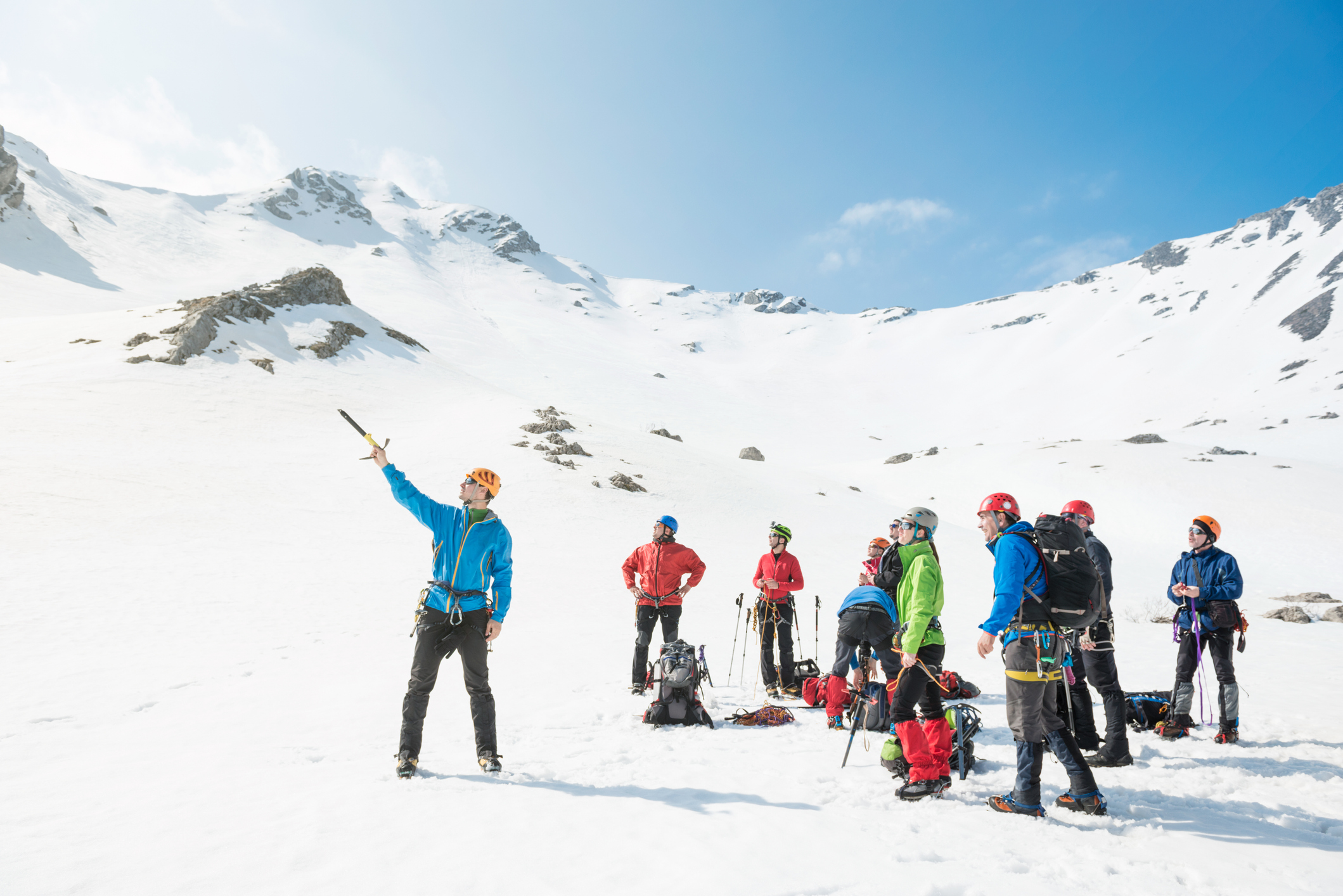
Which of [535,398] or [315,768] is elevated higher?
[535,398]

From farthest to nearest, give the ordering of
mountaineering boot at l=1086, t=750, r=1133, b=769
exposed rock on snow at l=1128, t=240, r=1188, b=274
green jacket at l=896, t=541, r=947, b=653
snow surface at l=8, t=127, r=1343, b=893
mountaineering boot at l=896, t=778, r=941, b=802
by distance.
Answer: exposed rock on snow at l=1128, t=240, r=1188, b=274, mountaineering boot at l=1086, t=750, r=1133, b=769, green jacket at l=896, t=541, r=947, b=653, mountaineering boot at l=896, t=778, r=941, b=802, snow surface at l=8, t=127, r=1343, b=893

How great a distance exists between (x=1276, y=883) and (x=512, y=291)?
13941 centimetres

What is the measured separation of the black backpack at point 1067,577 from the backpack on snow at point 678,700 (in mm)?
3886

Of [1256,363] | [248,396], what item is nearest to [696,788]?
[248,396]

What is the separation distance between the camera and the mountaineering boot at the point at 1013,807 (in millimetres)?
4699

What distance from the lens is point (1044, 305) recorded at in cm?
15650

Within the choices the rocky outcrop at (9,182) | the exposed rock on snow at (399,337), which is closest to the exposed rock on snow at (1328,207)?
the exposed rock on snow at (399,337)

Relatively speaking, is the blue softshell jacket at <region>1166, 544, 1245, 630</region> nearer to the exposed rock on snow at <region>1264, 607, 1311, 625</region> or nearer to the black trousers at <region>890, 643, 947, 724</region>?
the black trousers at <region>890, 643, 947, 724</region>

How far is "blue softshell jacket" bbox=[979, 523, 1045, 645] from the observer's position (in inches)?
185

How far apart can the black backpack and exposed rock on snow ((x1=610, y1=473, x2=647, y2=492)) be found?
23.2 m

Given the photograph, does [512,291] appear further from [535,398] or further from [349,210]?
[535,398]

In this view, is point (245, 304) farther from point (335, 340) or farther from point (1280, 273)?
point (1280, 273)

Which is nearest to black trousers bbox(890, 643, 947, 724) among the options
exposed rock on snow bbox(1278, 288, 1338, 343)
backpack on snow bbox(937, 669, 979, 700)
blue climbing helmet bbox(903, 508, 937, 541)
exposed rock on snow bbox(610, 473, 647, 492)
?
blue climbing helmet bbox(903, 508, 937, 541)

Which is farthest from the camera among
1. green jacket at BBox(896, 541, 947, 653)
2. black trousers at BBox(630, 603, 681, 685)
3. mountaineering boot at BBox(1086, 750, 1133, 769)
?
black trousers at BBox(630, 603, 681, 685)
